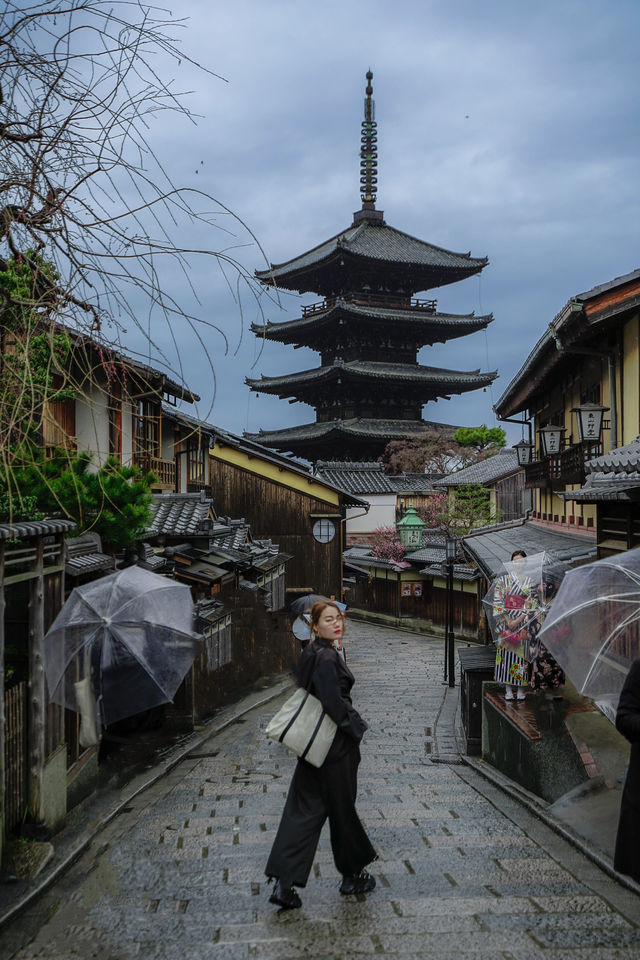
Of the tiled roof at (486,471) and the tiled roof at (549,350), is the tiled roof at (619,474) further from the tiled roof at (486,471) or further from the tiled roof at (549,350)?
the tiled roof at (486,471)

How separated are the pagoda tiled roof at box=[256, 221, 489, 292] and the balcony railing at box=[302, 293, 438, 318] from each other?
1.38 m

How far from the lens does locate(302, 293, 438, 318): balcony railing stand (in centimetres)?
3934

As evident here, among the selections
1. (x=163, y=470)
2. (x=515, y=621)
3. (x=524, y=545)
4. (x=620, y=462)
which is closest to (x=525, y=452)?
(x=524, y=545)

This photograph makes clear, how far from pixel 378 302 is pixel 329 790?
3686cm

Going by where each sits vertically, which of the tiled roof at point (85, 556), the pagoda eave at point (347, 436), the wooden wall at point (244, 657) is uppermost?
the pagoda eave at point (347, 436)

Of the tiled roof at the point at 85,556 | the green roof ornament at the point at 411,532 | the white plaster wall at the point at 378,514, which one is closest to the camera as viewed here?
the tiled roof at the point at 85,556

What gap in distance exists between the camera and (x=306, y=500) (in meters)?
26.1

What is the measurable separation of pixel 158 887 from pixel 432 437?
35.1 metres

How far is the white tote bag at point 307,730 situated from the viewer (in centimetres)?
471

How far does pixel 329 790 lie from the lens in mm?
4785

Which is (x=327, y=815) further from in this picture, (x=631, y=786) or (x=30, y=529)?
(x=30, y=529)

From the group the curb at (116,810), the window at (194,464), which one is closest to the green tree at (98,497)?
the curb at (116,810)

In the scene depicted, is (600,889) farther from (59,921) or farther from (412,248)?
(412,248)

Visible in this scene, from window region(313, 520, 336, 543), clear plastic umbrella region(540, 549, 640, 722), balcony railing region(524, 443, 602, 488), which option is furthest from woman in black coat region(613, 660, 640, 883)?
window region(313, 520, 336, 543)
